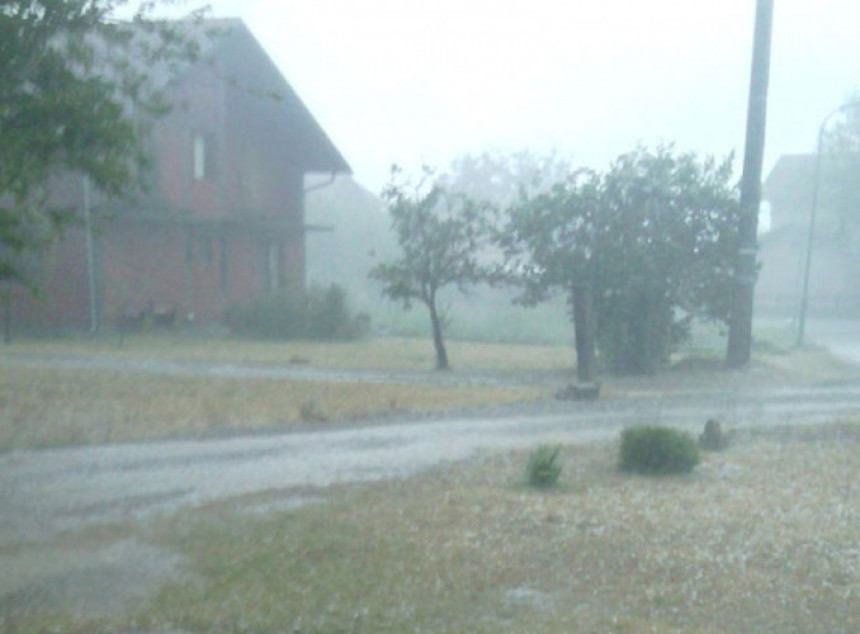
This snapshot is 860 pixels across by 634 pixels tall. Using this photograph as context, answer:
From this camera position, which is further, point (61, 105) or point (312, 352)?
point (312, 352)

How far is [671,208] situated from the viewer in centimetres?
2664

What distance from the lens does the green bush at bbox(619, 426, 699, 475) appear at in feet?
44.5

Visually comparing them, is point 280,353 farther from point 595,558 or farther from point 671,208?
point 595,558

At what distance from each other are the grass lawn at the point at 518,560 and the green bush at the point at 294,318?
24436mm

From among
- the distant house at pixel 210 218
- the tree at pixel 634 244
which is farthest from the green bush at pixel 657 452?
the distant house at pixel 210 218

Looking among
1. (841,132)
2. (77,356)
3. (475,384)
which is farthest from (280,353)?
(841,132)

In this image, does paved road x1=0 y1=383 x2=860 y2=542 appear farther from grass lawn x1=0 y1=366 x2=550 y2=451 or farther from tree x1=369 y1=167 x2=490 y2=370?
tree x1=369 y1=167 x2=490 y2=370

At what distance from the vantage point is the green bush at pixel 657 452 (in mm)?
13570

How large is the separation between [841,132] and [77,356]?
162 ft

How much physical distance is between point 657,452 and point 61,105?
6749 millimetres

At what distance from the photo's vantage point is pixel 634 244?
86.8ft

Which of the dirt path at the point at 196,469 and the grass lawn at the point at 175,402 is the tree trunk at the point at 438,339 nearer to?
the grass lawn at the point at 175,402

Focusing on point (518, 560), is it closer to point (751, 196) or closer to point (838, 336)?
point (751, 196)

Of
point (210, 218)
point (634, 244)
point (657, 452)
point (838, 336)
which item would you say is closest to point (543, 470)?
point (657, 452)
